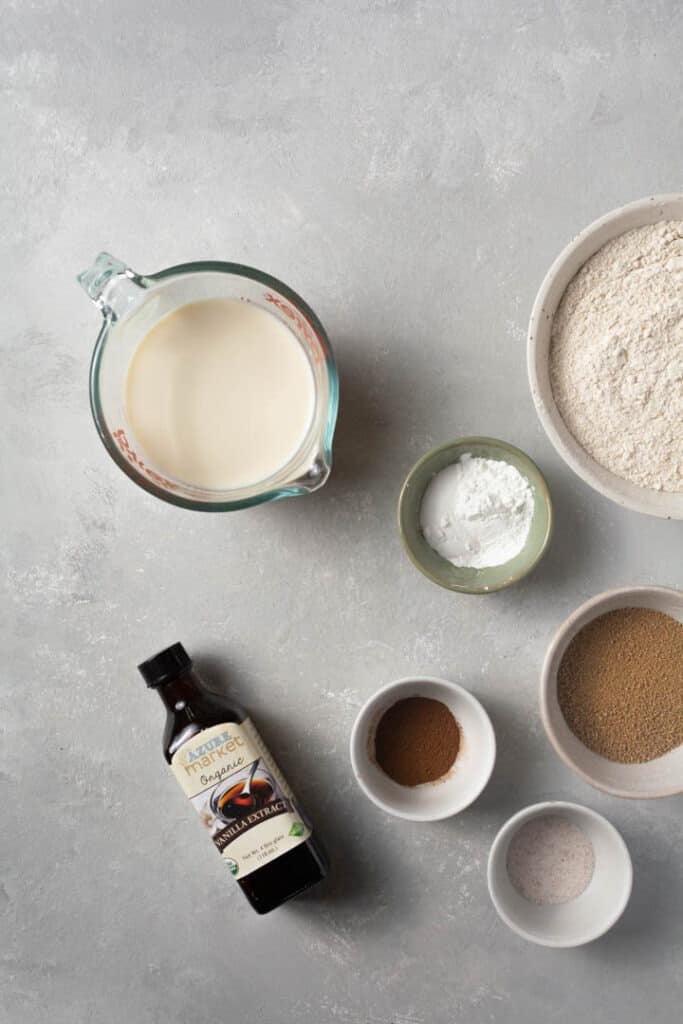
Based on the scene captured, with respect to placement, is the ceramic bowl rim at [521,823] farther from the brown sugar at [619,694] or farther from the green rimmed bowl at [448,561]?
the green rimmed bowl at [448,561]

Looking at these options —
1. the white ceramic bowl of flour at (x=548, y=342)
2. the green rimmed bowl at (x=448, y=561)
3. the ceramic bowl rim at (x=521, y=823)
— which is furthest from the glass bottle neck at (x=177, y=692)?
the white ceramic bowl of flour at (x=548, y=342)

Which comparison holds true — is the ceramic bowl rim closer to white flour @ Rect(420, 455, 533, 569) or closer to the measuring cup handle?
white flour @ Rect(420, 455, 533, 569)

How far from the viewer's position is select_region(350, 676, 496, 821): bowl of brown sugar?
1.13 meters

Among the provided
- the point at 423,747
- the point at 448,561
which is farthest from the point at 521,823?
the point at 448,561

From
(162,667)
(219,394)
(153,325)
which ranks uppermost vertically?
(153,325)

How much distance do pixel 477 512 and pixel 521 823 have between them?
415 mm

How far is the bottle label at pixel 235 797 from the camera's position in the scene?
1.08 m

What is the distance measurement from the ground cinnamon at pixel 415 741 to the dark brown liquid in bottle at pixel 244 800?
155 millimetres

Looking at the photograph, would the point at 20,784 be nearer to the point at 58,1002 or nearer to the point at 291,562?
the point at 58,1002

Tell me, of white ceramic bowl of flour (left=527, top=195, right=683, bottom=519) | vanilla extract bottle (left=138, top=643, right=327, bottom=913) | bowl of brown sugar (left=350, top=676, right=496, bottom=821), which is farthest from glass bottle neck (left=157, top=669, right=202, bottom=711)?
white ceramic bowl of flour (left=527, top=195, right=683, bottom=519)

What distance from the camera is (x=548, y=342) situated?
106cm

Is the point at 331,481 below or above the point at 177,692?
above

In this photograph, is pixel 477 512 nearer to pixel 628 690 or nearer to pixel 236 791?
→ pixel 628 690

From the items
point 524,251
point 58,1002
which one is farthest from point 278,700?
point 524,251
